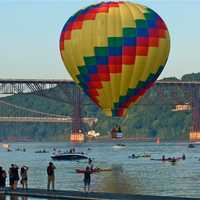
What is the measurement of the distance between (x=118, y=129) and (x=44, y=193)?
705 inches

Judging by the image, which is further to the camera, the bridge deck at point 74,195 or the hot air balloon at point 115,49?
the hot air balloon at point 115,49

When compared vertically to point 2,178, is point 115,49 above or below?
above

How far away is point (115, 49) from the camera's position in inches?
2559

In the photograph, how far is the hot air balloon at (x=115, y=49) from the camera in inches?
2544

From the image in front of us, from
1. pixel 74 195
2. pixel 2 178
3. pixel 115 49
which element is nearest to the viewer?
pixel 74 195

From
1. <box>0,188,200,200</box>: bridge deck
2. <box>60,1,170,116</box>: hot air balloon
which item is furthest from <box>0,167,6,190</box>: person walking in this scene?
<box>60,1,170,116</box>: hot air balloon

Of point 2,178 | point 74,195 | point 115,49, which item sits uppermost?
point 115,49

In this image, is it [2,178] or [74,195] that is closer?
[74,195]

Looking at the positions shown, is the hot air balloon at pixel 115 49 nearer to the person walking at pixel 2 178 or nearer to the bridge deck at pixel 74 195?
the bridge deck at pixel 74 195

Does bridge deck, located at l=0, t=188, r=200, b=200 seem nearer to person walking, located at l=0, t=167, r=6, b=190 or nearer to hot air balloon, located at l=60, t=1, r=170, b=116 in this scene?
person walking, located at l=0, t=167, r=6, b=190

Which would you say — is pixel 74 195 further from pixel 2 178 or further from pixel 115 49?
pixel 115 49

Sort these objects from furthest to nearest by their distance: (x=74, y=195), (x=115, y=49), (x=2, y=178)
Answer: (x=115, y=49) < (x=2, y=178) < (x=74, y=195)

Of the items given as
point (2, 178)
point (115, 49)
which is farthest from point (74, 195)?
point (115, 49)

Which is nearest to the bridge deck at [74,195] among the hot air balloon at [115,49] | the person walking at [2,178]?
the person walking at [2,178]
